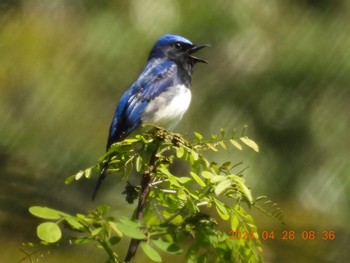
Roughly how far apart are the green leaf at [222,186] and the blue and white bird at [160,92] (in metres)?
1.26

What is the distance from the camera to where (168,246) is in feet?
3.61

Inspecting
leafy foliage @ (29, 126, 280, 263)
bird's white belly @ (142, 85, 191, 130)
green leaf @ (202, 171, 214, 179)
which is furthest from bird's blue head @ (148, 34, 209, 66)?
green leaf @ (202, 171, 214, 179)

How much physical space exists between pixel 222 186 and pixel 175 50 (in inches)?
71.6

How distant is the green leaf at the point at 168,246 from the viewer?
1.09 m

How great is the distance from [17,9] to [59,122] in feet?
1.24

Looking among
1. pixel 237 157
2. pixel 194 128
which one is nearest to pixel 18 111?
pixel 194 128

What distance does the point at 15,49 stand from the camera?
243 centimetres

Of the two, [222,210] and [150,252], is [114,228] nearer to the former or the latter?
[150,252]

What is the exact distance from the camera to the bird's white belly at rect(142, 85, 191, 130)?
257 centimetres

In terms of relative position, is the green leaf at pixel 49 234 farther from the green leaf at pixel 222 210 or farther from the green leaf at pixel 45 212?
the green leaf at pixel 222 210

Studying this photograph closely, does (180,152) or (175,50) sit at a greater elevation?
(180,152)

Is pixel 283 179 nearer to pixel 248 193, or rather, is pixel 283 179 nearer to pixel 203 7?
pixel 203 7

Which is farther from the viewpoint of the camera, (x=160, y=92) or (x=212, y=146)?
(x=160, y=92)

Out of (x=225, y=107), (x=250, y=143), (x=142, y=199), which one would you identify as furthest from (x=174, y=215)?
(x=225, y=107)
